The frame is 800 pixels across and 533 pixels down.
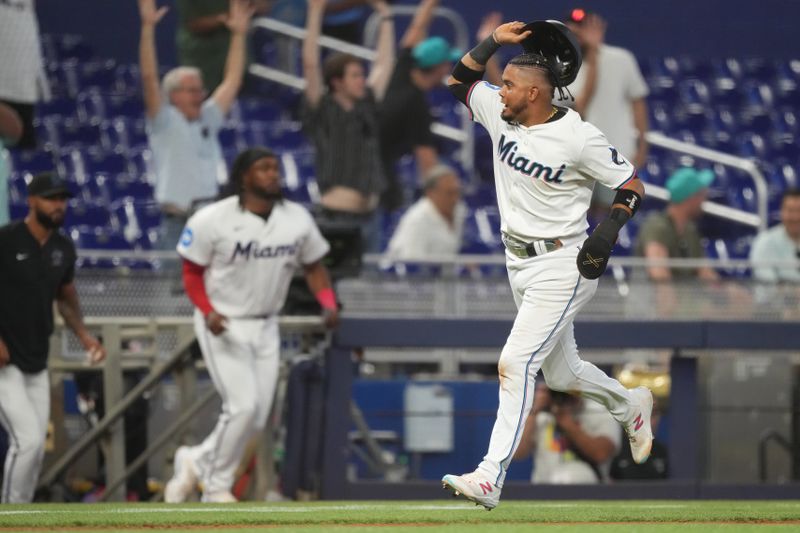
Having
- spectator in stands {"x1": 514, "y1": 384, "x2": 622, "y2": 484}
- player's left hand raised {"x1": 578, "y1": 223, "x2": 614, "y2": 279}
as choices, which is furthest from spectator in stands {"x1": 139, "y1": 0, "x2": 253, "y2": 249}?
player's left hand raised {"x1": 578, "y1": 223, "x2": 614, "y2": 279}

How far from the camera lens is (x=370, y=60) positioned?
558 inches

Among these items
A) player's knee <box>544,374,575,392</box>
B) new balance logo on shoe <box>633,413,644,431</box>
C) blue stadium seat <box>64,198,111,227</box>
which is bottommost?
new balance logo on shoe <box>633,413,644,431</box>

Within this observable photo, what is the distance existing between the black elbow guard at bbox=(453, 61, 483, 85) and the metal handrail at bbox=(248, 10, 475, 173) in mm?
6840

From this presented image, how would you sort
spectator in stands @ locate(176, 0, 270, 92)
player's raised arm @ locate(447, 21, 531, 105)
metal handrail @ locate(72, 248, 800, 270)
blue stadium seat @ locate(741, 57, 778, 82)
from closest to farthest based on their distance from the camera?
player's raised arm @ locate(447, 21, 531, 105), metal handrail @ locate(72, 248, 800, 270), spectator in stands @ locate(176, 0, 270, 92), blue stadium seat @ locate(741, 57, 778, 82)

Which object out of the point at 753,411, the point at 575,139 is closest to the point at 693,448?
the point at 753,411

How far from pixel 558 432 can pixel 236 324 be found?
2195mm

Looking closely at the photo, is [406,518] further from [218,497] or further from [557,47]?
[218,497]

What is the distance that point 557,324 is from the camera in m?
5.94

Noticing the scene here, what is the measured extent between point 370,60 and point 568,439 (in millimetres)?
5905

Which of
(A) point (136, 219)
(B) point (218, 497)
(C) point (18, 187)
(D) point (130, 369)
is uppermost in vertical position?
(C) point (18, 187)

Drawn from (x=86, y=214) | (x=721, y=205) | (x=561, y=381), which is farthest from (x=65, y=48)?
(x=561, y=381)

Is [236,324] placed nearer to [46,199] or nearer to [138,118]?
[46,199]

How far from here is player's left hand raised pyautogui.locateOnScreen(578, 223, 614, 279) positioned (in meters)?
5.71

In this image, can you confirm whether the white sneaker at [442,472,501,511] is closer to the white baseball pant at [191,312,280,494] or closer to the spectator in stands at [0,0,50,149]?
the white baseball pant at [191,312,280,494]
